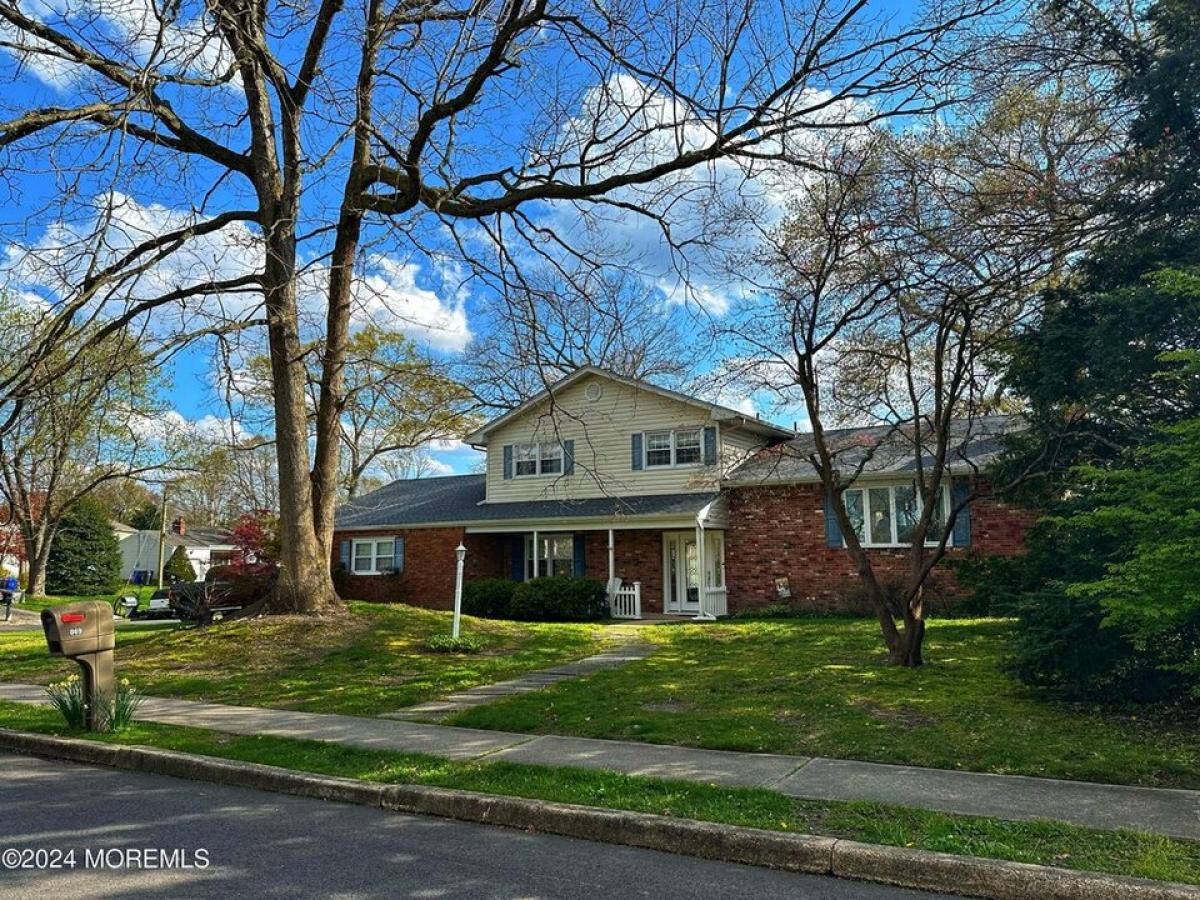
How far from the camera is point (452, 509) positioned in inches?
1042

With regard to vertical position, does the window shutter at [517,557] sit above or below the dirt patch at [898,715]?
above

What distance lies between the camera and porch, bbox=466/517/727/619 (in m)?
21.8

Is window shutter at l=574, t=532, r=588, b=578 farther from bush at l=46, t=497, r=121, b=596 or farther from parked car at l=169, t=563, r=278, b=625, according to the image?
bush at l=46, t=497, r=121, b=596

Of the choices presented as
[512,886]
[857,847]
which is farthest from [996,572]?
[512,886]

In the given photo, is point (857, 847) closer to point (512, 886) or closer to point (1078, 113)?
point (512, 886)

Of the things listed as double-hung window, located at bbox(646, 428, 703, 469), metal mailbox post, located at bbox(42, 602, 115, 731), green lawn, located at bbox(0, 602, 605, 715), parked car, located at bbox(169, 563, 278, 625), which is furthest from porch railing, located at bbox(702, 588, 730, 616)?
metal mailbox post, located at bbox(42, 602, 115, 731)

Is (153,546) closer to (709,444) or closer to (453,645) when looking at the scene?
(709,444)

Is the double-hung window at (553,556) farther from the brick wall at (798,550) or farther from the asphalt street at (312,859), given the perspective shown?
the asphalt street at (312,859)

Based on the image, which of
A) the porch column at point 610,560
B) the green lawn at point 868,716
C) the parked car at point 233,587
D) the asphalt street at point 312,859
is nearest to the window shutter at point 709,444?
the porch column at point 610,560

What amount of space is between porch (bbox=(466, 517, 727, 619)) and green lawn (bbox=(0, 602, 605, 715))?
19.7 ft

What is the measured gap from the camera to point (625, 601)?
22234 mm

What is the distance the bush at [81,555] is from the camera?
3866 cm

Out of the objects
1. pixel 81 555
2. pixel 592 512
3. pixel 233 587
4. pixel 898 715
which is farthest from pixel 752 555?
pixel 81 555

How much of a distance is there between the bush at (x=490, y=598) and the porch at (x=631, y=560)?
1579 mm
